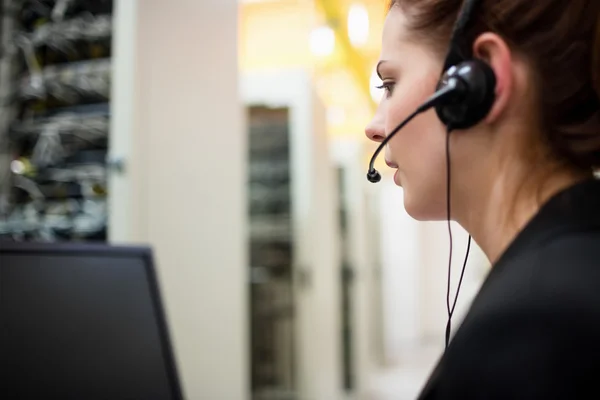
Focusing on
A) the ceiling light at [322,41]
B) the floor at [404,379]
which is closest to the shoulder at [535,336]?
the floor at [404,379]

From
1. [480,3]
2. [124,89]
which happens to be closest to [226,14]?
[124,89]

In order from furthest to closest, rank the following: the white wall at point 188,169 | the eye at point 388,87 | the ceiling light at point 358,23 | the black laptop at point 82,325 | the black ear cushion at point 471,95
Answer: the ceiling light at point 358,23 → the white wall at point 188,169 → the black laptop at point 82,325 → the eye at point 388,87 → the black ear cushion at point 471,95

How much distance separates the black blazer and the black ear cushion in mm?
123

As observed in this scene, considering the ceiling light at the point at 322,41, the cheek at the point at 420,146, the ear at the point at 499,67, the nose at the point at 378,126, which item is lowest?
the cheek at the point at 420,146

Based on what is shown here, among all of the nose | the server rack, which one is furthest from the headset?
the server rack

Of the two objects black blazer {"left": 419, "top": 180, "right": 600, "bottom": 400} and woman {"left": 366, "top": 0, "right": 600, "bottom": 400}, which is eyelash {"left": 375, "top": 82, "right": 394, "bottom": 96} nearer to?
woman {"left": 366, "top": 0, "right": 600, "bottom": 400}

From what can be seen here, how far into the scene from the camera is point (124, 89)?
4.50 feet

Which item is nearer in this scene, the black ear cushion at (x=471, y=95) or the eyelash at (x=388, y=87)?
the black ear cushion at (x=471, y=95)

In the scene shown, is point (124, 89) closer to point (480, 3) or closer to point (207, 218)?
point (207, 218)

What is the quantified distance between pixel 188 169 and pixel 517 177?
1.22 m

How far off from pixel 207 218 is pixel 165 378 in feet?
2.55

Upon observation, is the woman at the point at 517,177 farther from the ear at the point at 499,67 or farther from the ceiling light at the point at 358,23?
the ceiling light at the point at 358,23

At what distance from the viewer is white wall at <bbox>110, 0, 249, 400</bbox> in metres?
1.38

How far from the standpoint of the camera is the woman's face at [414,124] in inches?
23.2
